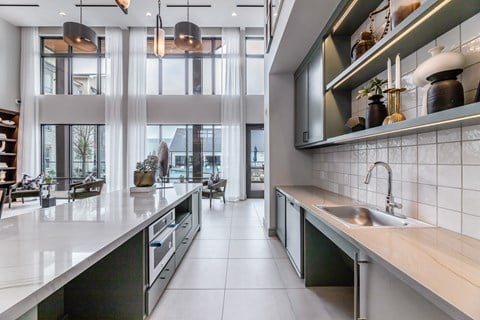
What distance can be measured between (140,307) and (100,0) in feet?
26.1

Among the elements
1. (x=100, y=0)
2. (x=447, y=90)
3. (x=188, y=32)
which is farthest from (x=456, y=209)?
(x=100, y=0)

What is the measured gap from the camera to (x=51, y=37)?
28.8 ft

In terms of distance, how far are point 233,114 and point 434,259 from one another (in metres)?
7.51

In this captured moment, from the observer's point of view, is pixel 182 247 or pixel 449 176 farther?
pixel 182 247

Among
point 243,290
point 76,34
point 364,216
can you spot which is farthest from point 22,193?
point 364,216

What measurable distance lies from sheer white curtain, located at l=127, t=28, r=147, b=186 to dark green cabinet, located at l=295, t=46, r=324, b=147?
19.4 feet

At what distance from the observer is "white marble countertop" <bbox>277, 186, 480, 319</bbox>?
0.77 m

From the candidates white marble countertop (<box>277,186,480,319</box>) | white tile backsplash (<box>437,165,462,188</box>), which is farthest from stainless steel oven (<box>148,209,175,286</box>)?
white tile backsplash (<box>437,165,462,188</box>)

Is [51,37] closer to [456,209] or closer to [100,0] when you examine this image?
[100,0]

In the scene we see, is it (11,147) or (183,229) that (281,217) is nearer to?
(183,229)

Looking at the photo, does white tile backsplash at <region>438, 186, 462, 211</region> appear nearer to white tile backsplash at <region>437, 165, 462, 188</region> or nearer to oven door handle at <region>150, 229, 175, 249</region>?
white tile backsplash at <region>437, 165, 462, 188</region>

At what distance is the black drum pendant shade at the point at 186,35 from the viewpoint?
4125 millimetres

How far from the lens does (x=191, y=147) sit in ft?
28.4

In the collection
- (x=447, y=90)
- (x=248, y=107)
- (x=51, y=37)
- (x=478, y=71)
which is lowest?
(x=447, y=90)
